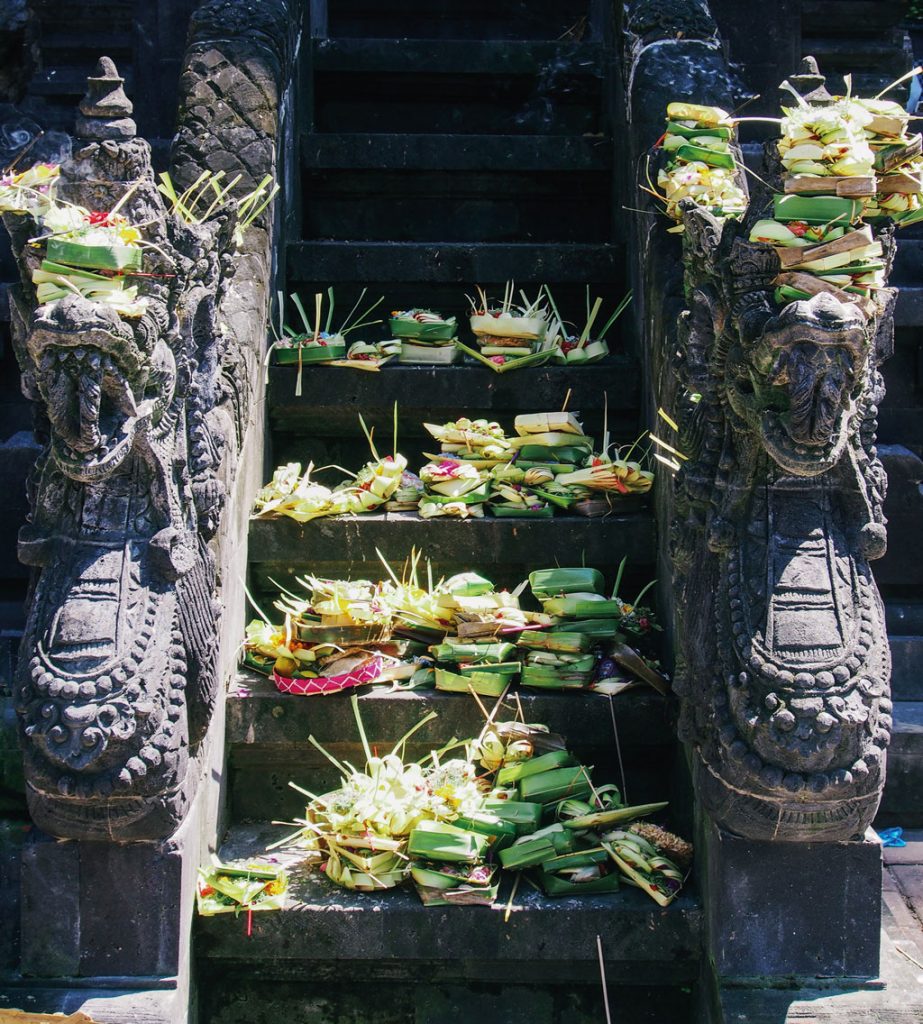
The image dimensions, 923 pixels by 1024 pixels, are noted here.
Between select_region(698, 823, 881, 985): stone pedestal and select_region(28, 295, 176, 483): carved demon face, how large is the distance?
1.74 m

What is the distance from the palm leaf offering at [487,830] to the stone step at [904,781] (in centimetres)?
85

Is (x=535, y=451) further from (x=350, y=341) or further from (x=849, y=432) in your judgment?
(x=849, y=432)

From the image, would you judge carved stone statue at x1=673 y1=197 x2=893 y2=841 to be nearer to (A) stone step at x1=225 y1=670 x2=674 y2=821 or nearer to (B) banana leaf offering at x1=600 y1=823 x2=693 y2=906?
(B) banana leaf offering at x1=600 y1=823 x2=693 y2=906

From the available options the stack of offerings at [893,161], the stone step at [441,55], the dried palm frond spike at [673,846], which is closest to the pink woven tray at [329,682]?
the dried palm frond spike at [673,846]

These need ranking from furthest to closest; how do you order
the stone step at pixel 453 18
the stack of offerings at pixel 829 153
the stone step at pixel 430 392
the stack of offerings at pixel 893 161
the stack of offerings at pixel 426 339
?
the stone step at pixel 453 18 < the stack of offerings at pixel 426 339 < the stone step at pixel 430 392 < the stack of offerings at pixel 893 161 < the stack of offerings at pixel 829 153

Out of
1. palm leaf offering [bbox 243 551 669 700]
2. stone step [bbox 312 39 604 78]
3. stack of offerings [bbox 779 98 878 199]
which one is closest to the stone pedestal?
palm leaf offering [bbox 243 551 669 700]

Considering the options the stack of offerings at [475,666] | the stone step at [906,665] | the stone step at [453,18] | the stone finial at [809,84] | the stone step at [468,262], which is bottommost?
the stone step at [906,665]

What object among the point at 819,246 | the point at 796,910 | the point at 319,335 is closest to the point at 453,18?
the point at 319,335

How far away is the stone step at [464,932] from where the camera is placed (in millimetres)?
3918

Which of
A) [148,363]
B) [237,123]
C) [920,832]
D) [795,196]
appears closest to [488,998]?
[920,832]

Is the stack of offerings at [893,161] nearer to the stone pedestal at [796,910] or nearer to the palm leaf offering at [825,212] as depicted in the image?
the palm leaf offering at [825,212]

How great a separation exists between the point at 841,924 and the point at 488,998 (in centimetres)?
93

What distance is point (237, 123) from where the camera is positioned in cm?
537

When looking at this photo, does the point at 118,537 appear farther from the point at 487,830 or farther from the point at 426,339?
the point at 426,339
